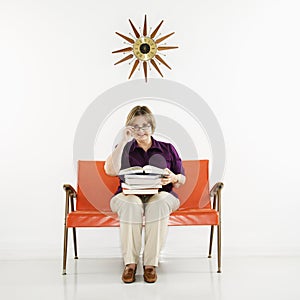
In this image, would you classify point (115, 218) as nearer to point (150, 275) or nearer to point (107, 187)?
point (150, 275)

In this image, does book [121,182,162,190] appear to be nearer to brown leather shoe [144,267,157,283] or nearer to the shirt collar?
the shirt collar

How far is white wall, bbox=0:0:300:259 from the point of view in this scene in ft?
13.5

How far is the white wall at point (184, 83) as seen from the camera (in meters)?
4.10

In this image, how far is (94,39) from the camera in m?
4.12

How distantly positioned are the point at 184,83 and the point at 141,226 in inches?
54.5

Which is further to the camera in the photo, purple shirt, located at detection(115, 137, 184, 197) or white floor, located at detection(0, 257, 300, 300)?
purple shirt, located at detection(115, 137, 184, 197)

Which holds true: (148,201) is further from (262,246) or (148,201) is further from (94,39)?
(94,39)

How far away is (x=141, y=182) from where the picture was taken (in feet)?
11.0

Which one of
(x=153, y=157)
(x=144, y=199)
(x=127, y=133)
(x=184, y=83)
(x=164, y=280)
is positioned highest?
(x=184, y=83)

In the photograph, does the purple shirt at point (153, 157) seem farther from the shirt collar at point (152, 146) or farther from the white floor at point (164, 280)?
the white floor at point (164, 280)

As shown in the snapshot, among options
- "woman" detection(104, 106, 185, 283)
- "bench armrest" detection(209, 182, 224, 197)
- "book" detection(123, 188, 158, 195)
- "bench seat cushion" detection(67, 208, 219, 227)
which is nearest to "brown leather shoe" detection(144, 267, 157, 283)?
"woman" detection(104, 106, 185, 283)

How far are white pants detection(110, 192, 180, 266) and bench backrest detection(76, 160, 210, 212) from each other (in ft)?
1.60

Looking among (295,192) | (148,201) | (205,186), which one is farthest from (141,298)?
(295,192)

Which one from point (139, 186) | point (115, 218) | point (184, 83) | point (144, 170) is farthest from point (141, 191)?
point (184, 83)
